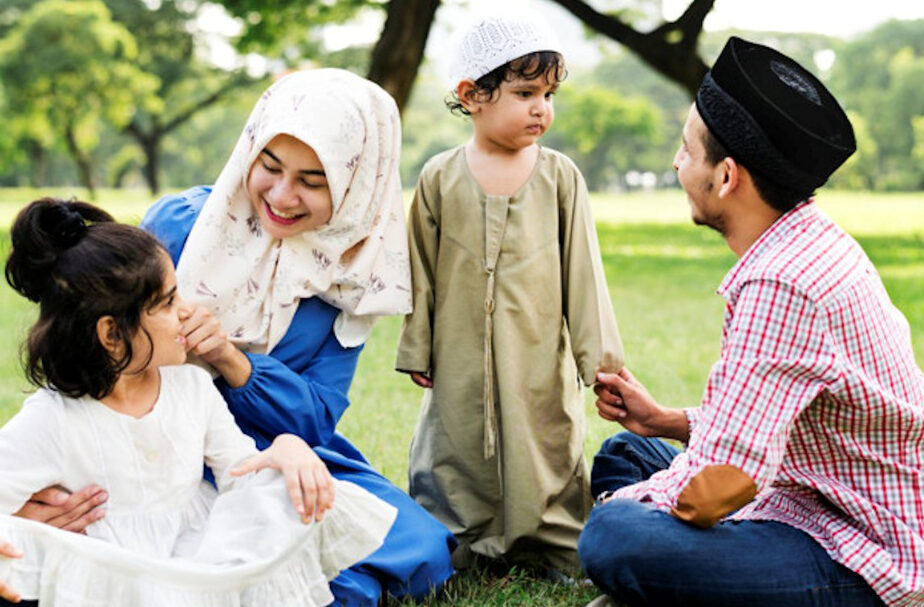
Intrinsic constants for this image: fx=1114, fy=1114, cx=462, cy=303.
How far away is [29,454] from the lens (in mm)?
2322

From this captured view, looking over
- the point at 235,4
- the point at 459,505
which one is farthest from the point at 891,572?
the point at 235,4

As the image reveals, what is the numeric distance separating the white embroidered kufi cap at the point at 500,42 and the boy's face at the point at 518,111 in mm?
72

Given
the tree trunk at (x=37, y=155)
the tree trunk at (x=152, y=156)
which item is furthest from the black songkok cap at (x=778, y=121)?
the tree trunk at (x=37, y=155)

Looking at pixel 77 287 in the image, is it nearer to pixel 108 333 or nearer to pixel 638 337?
pixel 108 333

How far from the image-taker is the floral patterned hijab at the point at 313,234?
2.80m

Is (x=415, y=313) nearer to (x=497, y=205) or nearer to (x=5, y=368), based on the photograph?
(x=497, y=205)

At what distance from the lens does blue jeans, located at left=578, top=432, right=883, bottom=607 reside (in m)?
2.37

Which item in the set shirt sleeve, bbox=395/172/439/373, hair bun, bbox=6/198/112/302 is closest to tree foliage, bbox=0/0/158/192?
shirt sleeve, bbox=395/172/439/373

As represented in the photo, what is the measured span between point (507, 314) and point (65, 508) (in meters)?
1.31

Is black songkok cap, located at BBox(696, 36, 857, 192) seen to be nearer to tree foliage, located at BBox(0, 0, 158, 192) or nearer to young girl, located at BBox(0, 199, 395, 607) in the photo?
young girl, located at BBox(0, 199, 395, 607)

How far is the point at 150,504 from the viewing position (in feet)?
8.07

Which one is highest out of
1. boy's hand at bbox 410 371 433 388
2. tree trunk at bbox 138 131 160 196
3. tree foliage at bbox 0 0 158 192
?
boy's hand at bbox 410 371 433 388

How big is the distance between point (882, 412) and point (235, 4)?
1177cm

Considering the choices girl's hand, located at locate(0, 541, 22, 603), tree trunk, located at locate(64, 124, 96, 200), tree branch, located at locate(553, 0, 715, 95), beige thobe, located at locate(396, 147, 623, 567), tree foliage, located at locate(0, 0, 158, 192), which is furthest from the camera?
tree trunk, located at locate(64, 124, 96, 200)
